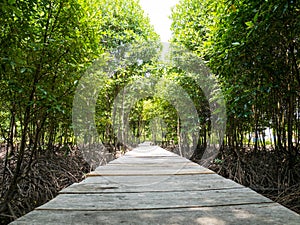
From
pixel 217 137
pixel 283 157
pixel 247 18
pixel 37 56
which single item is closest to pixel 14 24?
pixel 37 56

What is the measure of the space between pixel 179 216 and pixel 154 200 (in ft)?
1.10

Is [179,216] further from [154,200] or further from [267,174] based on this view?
[267,174]

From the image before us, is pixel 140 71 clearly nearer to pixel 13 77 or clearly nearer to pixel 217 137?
pixel 217 137

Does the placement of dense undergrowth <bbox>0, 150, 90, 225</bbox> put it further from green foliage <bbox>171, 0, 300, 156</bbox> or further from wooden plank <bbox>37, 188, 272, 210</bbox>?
green foliage <bbox>171, 0, 300, 156</bbox>

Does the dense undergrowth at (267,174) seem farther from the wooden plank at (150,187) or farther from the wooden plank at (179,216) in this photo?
the wooden plank at (179,216)

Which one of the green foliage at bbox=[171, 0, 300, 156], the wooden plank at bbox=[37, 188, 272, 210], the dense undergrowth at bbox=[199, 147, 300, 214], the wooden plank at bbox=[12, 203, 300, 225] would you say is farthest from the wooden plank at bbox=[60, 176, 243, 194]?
the dense undergrowth at bbox=[199, 147, 300, 214]

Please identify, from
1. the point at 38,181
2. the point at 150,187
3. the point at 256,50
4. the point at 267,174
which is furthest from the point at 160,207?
the point at 267,174

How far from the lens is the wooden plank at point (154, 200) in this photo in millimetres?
1360

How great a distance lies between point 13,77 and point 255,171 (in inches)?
161

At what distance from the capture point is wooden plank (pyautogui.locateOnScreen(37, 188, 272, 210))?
1360 millimetres

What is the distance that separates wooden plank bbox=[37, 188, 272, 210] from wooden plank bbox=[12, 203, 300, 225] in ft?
0.28

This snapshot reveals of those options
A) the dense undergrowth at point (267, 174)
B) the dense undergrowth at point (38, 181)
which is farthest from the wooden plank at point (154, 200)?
the dense undergrowth at point (267, 174)

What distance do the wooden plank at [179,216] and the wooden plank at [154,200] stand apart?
0.09 meters

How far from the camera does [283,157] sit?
390 centimetres
